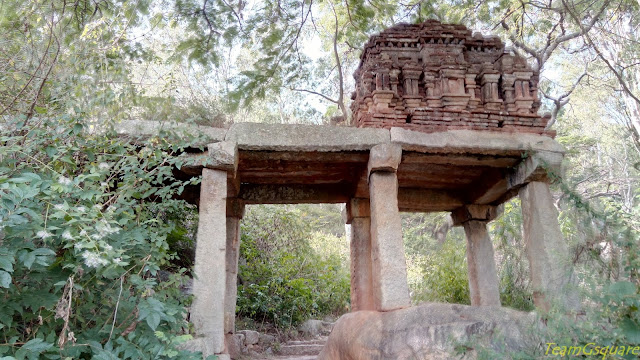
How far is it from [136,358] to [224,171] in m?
2.54

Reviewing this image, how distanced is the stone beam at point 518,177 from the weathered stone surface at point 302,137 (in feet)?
5.97

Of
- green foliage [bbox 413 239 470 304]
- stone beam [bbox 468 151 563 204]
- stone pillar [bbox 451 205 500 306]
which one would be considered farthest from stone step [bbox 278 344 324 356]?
stone beam [bbox 468 151 563 204]

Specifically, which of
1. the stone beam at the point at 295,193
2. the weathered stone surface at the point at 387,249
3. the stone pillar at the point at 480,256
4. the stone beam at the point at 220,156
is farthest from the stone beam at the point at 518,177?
the stone beam at the point at 220,156

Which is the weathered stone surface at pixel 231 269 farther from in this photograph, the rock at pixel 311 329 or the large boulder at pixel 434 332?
the rock at pixel 311 329

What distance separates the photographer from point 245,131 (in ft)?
17.8

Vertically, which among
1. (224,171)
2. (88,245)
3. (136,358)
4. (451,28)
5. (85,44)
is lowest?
(136,358)

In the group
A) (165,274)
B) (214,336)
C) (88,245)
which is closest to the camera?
(88,245)

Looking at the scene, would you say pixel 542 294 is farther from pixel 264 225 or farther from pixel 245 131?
A: pixel 264 225

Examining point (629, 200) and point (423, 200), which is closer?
point (423, 200)

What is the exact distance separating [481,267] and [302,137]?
160 inches

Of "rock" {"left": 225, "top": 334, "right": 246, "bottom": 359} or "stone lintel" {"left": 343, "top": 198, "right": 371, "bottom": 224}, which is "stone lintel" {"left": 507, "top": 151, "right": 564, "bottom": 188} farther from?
"rock" {"left": 225, "top": 334, "right": 246, "bottom": 359}

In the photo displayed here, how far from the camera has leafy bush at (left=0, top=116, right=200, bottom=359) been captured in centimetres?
303

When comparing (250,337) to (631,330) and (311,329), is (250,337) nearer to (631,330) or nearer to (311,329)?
(311,329)

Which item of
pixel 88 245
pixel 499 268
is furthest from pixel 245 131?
pixel 499 268
